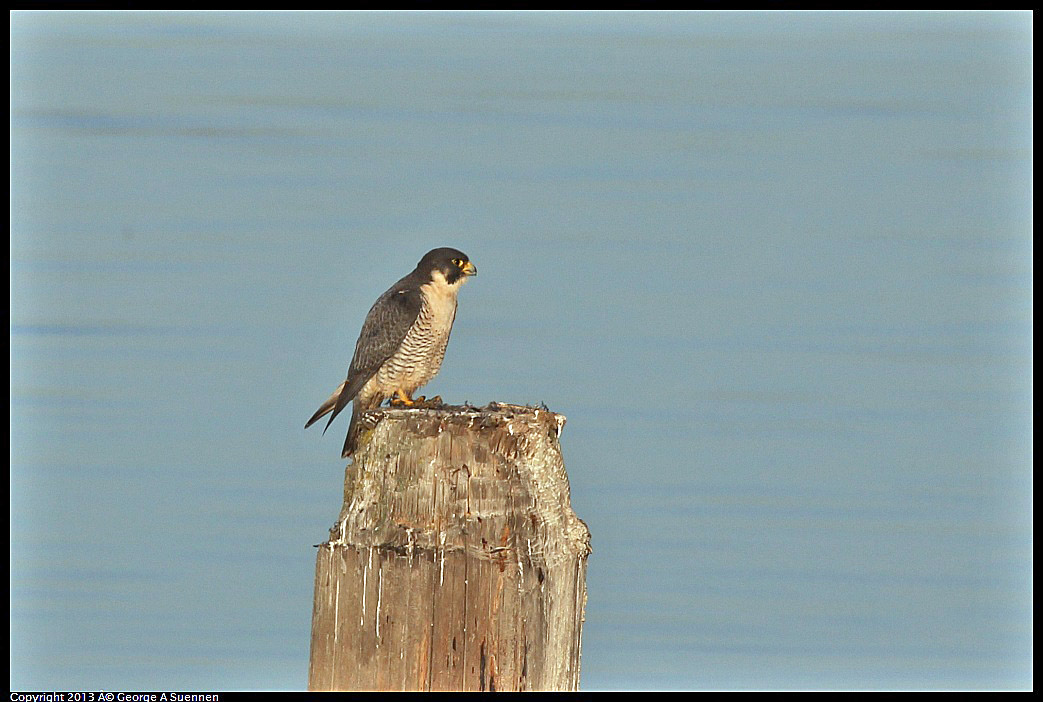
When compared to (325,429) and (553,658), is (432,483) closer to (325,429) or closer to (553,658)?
(553,658)

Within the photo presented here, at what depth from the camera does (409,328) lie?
5.80 meters

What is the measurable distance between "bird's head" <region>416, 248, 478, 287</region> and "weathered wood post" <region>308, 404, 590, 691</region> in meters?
2.96

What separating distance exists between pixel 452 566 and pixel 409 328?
3.22 meters

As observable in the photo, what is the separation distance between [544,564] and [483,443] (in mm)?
321

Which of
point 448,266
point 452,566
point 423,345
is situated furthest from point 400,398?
point 452,566

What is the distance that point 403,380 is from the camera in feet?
19.4

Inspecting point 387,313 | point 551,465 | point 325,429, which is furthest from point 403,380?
point 551,465

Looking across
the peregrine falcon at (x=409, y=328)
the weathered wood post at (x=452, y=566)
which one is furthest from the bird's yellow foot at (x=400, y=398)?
the weathered wood post at (x=452, y=566)

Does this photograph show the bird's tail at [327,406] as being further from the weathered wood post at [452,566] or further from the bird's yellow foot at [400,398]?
the weathered wood post at [452,566]

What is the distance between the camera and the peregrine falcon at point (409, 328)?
5766 millimetres

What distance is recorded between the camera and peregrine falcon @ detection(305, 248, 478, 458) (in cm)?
577

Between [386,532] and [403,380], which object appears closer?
[386,532]

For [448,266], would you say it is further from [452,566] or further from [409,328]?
[452,566]

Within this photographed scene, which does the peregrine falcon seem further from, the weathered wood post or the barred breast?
the weathered wood post
